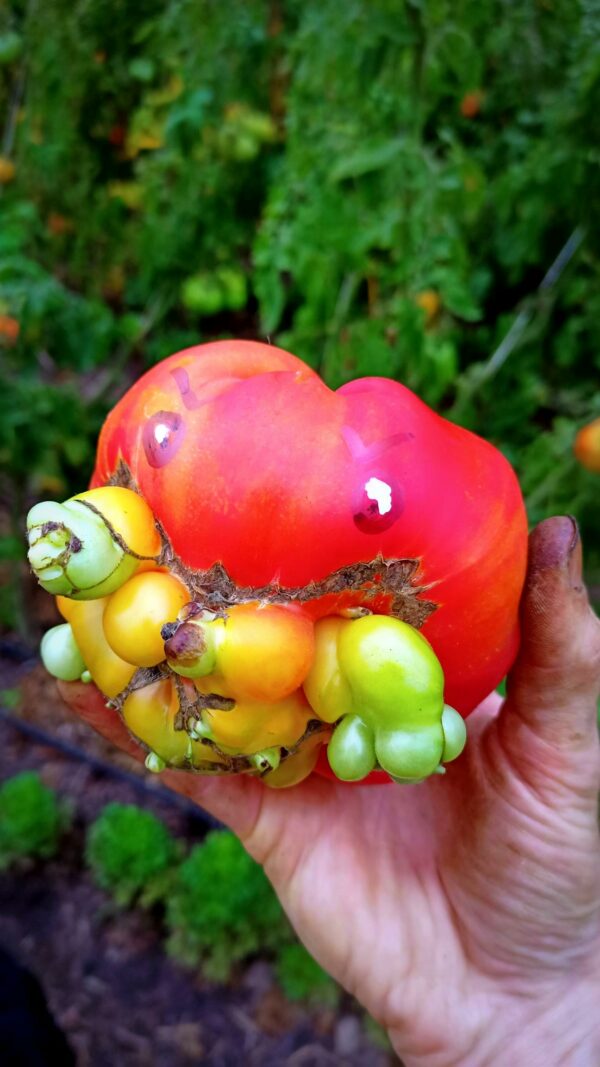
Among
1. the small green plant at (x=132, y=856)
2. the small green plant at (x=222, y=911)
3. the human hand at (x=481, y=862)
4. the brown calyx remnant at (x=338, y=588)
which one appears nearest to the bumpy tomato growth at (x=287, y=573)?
the brown calyx remnant at (x=338, y=588)

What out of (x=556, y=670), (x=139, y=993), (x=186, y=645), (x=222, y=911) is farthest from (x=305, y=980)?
(x=186, y=645)

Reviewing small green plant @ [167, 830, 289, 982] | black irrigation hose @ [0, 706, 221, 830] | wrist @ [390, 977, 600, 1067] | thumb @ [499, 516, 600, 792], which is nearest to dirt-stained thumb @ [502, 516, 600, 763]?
thumb @ [499, 516, 600, 792]

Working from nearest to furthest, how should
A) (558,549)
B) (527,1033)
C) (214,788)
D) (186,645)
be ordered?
(186,645), (558,549), (527,1033), (214,788)

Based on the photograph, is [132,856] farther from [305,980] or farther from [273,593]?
[273,593]

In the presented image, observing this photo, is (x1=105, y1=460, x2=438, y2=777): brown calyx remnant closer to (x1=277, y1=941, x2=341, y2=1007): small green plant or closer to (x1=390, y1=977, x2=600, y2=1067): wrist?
(x1=390, y1=977, x2=600, y2=1067): wrist

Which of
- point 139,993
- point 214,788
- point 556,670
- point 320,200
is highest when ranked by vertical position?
point 320,200

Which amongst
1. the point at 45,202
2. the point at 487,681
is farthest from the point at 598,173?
the point at 45,202

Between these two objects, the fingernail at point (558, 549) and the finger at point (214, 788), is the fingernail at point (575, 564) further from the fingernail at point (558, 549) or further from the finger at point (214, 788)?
the finger at point (214, 788)

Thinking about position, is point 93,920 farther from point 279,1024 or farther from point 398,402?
point 398,402
